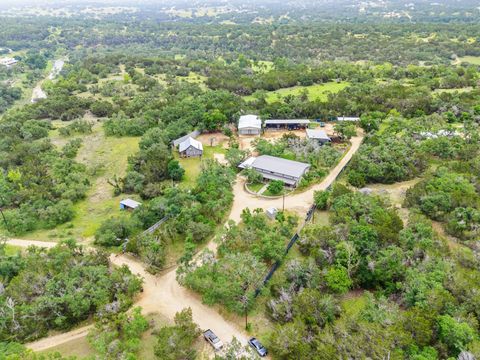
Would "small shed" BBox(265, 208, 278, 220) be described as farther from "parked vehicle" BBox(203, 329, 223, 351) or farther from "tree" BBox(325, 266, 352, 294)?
"parked vehicle" BBox(203, 329, 223, 351)

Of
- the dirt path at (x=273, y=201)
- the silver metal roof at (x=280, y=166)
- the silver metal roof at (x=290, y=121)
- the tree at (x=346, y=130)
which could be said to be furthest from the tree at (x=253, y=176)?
the silver metal roof at (x=290, y=121)

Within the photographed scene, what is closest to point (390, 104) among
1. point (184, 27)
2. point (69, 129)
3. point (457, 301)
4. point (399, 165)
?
point (399, 165)

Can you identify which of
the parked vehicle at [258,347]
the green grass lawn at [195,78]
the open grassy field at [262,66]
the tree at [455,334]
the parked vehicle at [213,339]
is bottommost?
the open grassy field at [262,66]

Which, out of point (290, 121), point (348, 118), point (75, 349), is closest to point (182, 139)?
point (290, 121)

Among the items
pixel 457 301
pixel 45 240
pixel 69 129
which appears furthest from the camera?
pixel 69 129

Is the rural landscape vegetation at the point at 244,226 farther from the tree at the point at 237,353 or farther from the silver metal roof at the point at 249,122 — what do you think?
the silver metal roof at the point at 249,122

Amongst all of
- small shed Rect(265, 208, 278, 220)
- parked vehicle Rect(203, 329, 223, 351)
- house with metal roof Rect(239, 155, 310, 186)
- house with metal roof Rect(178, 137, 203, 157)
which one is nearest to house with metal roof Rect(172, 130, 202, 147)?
house with metal roof Rect(178, 137, 203, 157)

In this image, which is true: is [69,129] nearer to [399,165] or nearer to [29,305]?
[29,305]

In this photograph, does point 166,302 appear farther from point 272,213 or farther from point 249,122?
point 249,122
